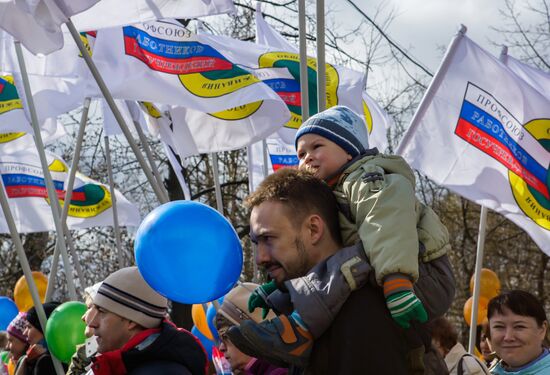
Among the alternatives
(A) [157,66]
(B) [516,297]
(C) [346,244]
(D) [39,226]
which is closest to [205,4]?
(A) [157,66]

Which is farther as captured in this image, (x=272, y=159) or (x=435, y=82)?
(x=272, y=159)

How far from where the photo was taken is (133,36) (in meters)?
7.72

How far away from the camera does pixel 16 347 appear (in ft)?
23.9

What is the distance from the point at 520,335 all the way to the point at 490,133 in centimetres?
286

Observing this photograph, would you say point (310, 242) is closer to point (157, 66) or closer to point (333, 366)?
point (333, 366)

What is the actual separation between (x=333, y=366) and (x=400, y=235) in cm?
39

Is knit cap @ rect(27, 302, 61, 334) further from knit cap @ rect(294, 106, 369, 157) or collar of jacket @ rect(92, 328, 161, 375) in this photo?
knit cap @ rect(294, 106, 369, 157)

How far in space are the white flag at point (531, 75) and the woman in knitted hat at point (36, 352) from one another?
4.28 meters

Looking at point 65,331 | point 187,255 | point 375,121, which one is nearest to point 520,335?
point 187,255

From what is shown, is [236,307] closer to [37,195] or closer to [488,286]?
[37,195]

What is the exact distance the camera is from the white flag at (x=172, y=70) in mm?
7477

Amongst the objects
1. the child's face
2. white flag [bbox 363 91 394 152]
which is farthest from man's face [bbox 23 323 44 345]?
white flag [bbox 363 91 394 152]

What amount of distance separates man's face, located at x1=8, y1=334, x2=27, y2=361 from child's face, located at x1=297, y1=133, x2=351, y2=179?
192 inches

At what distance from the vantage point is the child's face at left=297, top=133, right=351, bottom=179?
2988 millimetres
